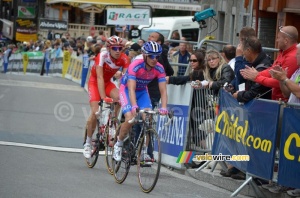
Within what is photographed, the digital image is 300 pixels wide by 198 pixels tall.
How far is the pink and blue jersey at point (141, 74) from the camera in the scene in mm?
11531

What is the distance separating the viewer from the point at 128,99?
460 inches

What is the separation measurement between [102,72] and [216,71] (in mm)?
1662

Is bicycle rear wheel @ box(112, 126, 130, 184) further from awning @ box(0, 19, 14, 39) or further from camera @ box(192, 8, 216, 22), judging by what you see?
awning @ box(0, 19, 14, 39)

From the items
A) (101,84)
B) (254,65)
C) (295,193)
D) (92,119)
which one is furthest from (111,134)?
(295,193)

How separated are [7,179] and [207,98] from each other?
3.34 meters

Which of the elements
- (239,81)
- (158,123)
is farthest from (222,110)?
(158,123)

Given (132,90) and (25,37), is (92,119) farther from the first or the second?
(25,37)

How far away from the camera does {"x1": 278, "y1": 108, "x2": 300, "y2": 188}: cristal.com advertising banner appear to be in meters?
9.48

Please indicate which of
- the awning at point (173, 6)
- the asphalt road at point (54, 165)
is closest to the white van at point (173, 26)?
the awning at point (173, 6)

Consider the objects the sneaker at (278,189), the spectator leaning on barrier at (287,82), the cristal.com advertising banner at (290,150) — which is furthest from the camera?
the sneaker at (278,189)

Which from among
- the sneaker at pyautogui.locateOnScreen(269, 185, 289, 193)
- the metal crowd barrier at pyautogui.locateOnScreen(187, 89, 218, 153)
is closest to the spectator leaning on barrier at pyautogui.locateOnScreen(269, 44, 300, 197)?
the sneaker at pyautogui.locateOnScreen(269, 185, 289, 193)

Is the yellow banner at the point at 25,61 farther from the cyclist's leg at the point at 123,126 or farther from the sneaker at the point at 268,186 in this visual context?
the sneaker at the point at 268,186

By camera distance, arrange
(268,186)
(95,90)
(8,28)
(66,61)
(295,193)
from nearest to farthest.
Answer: (295,193) → (268,186) → (95,90) → (66,61) → (8,28)

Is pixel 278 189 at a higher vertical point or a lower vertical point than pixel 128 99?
lower
